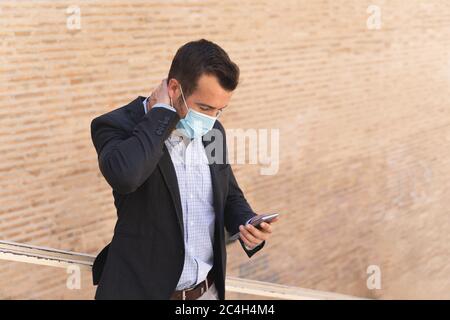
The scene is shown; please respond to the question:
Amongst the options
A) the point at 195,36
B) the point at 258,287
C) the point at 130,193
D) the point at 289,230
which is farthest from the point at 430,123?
the point at 130,193

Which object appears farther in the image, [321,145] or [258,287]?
[321,145]

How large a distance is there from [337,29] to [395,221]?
257 centimetres

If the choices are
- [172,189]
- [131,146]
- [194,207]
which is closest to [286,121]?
[194,207]

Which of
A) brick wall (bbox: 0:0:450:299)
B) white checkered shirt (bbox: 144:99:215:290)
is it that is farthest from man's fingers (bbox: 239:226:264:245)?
brick wall (bbox: 0:0:450:299)

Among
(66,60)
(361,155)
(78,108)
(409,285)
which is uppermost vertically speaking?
(66,60)

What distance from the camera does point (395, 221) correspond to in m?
9.05

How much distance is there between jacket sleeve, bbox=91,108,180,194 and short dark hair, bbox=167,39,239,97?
148 mm

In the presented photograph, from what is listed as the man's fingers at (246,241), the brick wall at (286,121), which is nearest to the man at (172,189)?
the man's fingers at (246,241)

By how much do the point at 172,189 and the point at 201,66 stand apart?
0.42m

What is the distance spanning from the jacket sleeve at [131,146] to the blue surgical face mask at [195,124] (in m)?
0.17

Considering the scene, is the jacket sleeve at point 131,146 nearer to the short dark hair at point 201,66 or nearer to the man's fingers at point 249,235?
the short dark hair at point 201,66

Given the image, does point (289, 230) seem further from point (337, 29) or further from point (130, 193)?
point (130, 193)

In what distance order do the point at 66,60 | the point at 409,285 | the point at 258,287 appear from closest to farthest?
the point at 258,287 → the point at 66,60 → the point at 409,285

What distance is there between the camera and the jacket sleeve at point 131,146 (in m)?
2.16
